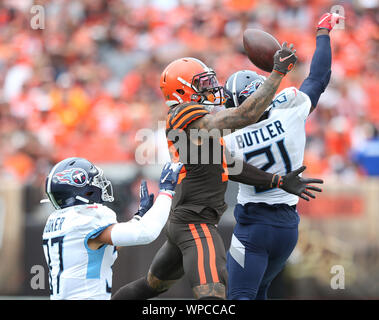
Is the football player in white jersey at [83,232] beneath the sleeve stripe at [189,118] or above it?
beneath

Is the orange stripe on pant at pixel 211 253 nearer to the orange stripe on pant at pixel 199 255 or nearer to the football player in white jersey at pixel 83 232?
the orange stripe on pant at pixel 199 255

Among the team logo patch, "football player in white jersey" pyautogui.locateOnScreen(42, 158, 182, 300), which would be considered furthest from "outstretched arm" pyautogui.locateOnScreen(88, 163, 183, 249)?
the team logo patch

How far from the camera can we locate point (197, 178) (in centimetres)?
445

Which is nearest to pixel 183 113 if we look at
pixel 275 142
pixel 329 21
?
pixel 275 142

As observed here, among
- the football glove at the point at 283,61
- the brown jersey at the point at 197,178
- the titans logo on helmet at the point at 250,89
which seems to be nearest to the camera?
the football glove at the point at 283,61

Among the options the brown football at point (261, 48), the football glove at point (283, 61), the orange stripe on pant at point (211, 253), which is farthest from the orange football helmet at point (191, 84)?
the orange stripe on pant at point (211, 253)

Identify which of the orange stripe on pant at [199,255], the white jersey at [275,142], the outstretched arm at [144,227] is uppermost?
the white jersey at [275,142]

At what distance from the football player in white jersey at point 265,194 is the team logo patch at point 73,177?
1117 millimetres

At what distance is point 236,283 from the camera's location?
4496 millimetres

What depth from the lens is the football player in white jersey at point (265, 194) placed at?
4.53 metres

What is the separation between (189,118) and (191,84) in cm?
35

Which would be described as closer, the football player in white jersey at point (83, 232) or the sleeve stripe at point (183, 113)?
the football player in white jersey at point (83, 232)

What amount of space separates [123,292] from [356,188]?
3.60 metres
